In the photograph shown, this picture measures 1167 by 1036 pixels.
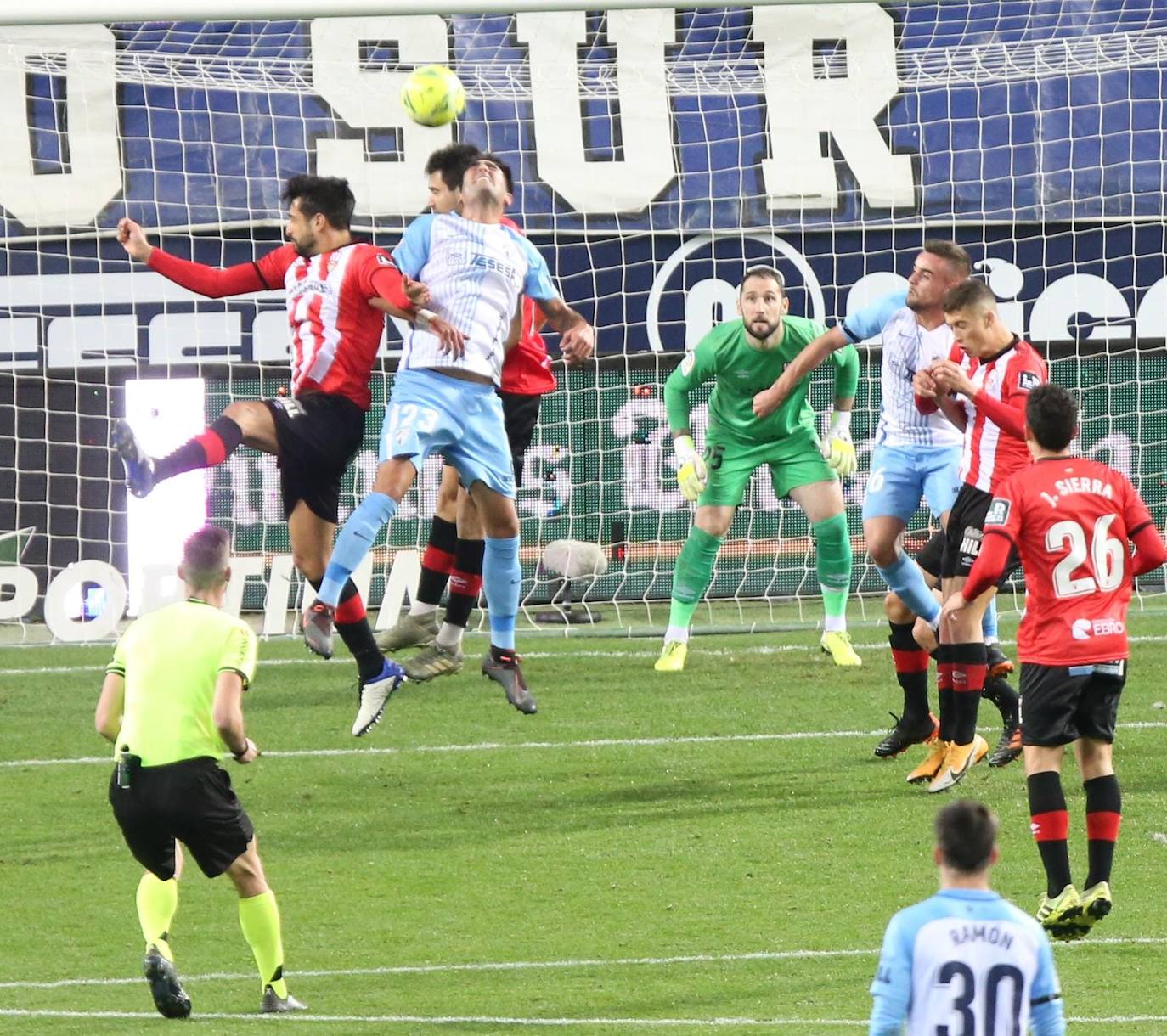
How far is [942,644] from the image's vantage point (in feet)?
28.7

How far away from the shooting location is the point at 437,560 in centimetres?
1031

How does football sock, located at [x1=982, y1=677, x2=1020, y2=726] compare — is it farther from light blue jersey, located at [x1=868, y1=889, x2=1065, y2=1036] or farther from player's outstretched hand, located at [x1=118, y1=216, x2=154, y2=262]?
light blue jersey, located at [x1=868, y1=889, x2=1065, y2=1036]

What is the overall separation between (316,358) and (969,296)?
2732mm

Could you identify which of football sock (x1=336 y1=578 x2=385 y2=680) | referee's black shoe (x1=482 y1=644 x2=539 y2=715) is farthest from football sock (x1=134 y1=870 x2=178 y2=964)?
referee's black shoe (x1=482 y1=644 x2=539 y2=715)

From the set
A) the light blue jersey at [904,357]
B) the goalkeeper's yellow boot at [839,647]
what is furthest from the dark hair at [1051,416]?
the goalkeeper's yellow boot at [839,647]

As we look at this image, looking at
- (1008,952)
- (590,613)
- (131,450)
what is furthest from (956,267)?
(590,613)

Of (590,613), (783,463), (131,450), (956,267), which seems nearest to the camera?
(131,450)

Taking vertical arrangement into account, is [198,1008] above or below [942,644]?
below

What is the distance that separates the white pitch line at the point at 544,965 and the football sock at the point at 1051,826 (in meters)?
0.56

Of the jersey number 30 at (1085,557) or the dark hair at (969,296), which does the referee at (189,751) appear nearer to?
the jersey number 30 at (1085,557)

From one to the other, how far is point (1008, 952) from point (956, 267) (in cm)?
565

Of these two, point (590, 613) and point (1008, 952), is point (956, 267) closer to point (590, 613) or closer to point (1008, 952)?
point (1008, 952)

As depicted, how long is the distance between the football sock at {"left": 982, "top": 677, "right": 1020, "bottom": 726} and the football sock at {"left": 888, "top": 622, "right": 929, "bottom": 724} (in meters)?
0.29

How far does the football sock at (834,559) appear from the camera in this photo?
11.6 m
